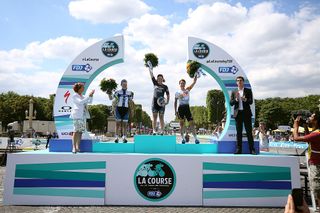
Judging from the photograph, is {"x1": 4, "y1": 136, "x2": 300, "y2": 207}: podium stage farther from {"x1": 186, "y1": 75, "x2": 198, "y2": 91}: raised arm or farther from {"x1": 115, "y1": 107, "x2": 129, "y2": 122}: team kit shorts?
{"x1": 186, "y1": 75, "x2": 198, "y2": 91}: raised arm

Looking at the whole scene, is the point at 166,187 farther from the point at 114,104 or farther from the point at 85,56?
the point at 85,56

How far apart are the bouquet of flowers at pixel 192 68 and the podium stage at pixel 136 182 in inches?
138

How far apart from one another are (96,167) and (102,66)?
147 inches

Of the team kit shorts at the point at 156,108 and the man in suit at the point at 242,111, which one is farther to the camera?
the team kit shorts at the point at 156,108

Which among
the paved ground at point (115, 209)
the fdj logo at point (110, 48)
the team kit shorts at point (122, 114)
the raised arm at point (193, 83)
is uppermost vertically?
the fdj logo at point (110, 48)

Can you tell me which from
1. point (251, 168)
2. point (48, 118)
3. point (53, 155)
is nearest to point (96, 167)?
point (53, 155)

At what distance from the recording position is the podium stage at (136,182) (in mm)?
8227

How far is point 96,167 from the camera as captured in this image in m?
8.26

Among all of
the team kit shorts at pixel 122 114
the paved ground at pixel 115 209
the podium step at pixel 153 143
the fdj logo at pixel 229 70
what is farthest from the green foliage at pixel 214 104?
the paved ground at pixel 115 209

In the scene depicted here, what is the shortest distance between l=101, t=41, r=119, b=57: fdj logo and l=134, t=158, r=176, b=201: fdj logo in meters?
4.10

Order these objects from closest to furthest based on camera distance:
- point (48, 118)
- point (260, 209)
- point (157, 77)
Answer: point (260, 209) → point (157, 77) → point (48, 118)

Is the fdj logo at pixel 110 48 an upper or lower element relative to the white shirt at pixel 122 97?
upper

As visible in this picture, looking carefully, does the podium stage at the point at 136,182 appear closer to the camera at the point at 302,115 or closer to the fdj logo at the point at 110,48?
the camera at the point at 302,115

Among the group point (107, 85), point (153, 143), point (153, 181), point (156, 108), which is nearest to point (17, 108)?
point (107, 85)
